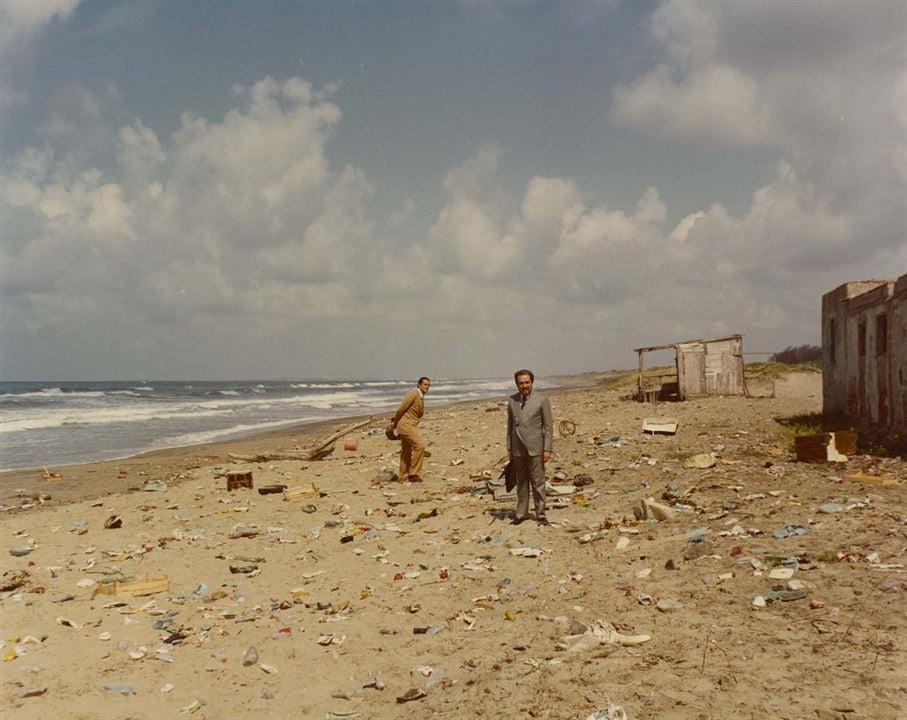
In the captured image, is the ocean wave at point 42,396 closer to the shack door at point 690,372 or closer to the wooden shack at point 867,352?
the shack door at point 690,372

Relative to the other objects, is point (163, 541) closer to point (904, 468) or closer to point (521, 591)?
point (521, 591)

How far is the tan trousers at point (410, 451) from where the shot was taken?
10.7 m

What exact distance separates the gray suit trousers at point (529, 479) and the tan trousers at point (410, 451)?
312cm

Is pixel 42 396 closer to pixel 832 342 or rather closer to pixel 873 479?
pixel 832 342

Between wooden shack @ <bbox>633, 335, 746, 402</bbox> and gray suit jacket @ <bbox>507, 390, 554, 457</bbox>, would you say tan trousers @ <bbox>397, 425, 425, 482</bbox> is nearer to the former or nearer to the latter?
gray suit jacket @ <bbox>507, 390, 554, 457</bbox>

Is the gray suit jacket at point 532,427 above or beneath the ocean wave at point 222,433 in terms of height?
above

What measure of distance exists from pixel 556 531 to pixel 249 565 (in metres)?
3.53

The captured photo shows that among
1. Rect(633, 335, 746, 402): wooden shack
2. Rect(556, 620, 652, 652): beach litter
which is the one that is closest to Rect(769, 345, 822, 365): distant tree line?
Rect(633, 335, 746, 402): wooden shack

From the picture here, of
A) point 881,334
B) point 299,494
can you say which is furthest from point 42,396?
point 881,334

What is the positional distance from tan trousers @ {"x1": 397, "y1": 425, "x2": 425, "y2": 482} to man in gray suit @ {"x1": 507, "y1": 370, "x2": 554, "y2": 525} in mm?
3093

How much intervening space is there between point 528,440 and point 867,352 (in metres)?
9.34

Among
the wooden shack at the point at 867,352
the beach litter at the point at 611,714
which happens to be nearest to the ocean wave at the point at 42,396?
the wooden shack at the point at 867,352

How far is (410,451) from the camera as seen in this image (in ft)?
36.0

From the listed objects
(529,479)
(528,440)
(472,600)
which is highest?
(528,440)
